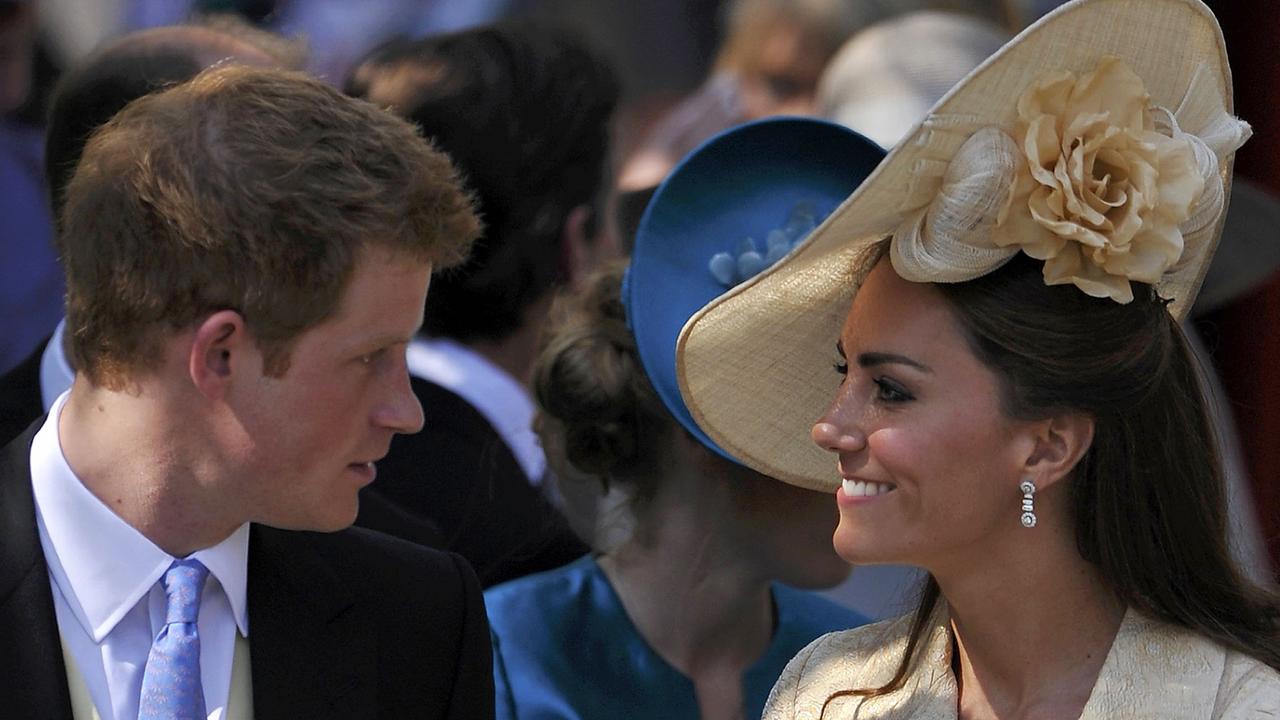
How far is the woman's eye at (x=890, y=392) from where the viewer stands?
2188 millimetres

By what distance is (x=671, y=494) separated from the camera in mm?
2871

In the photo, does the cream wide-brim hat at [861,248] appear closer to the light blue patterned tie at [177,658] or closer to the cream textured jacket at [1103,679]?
the cream textured jacket at [1103,679]

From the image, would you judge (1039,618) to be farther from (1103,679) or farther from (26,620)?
(26,620)

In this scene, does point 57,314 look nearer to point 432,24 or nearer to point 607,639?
point 432,24

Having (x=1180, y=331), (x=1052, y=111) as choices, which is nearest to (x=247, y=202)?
(x=1052, y=111)

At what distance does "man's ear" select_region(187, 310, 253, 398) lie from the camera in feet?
6.88

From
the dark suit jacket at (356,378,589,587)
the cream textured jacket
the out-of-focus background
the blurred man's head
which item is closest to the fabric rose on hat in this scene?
the cream textured jacket

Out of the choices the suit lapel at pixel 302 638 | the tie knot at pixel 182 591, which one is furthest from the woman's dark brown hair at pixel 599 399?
the tie knot at pixel 182 591

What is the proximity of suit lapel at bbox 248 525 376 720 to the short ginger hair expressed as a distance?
0.33 metres

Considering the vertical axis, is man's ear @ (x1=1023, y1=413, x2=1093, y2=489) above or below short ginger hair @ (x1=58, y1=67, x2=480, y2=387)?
below

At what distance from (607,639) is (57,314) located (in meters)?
1.62

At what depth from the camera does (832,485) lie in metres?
2.60

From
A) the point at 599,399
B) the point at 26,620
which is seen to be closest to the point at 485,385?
the point at 599,399

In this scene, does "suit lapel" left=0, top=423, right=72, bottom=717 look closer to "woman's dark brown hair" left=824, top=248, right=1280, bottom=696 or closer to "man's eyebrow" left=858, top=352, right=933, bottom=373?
"man's eyebrow" left=858, top=352, right=933, bottom=373
